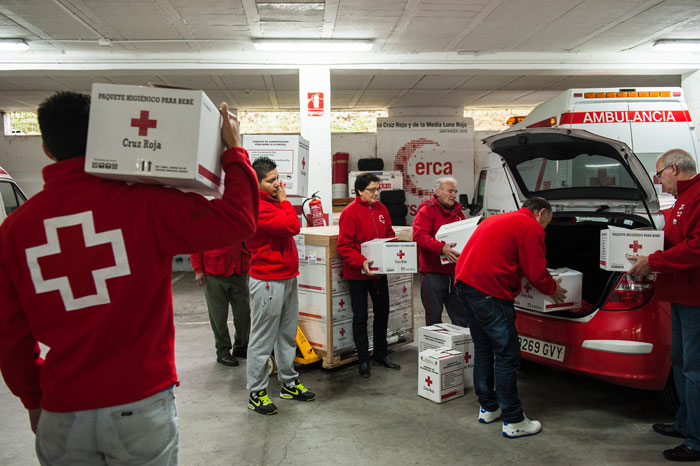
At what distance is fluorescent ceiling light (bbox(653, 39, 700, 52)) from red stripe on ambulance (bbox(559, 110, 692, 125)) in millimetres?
3273

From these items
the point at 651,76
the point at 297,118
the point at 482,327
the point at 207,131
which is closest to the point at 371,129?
the point at 297,118

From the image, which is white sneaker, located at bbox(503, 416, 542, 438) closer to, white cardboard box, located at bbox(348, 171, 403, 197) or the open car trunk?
the open car trunk

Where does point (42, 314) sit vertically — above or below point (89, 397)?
above

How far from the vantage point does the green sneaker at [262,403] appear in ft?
11.6

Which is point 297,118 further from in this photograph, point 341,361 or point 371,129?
point 341,361

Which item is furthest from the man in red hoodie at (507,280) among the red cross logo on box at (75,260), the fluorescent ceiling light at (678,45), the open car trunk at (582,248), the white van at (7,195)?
the fluorescent ceiling light at (678,45)

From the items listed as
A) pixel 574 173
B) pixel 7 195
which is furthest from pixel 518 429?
pixel 7 195

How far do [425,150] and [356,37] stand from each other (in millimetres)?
4671

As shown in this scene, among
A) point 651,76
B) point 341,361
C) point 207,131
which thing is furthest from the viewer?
point 651,76

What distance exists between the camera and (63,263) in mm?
1306

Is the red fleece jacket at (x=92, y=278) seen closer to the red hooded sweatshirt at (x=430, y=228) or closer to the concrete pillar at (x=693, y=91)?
the red hooded sweatshirt at (x=430, y=228)

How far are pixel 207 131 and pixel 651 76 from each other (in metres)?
9.26

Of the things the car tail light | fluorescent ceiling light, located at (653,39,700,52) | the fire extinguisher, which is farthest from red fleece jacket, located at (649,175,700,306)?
fluorescent ceiling light, located at (653,39,700,52)

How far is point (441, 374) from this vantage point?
3674 millimetres
